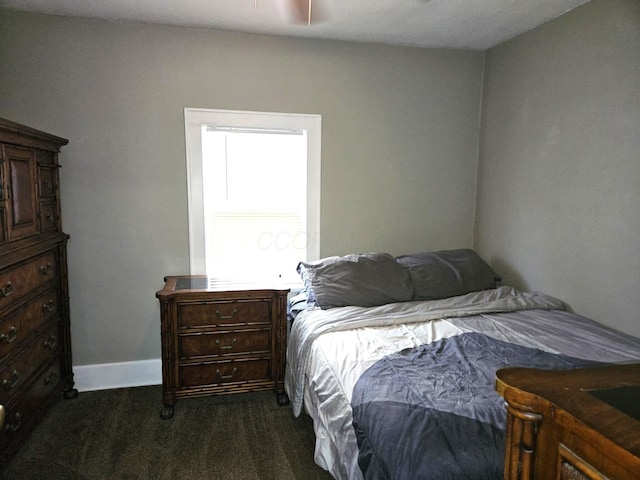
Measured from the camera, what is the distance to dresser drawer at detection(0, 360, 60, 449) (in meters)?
1.94

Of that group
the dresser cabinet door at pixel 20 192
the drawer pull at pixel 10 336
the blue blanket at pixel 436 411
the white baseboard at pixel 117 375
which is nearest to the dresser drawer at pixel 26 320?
the drawer pull at pixel 10 336

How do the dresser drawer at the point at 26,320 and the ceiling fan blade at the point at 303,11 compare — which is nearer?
the dresser drawer at the point at 26,320

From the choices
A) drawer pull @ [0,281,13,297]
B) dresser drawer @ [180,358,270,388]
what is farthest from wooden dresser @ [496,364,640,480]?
drawer pull @ [0,281,13,297]

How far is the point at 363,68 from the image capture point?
3033 millimetres

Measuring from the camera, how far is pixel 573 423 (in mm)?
733

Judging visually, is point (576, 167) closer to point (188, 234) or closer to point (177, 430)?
point (188, 234)

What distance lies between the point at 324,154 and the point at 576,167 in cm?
157

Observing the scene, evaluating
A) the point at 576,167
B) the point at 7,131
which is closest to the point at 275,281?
the point at 7,131

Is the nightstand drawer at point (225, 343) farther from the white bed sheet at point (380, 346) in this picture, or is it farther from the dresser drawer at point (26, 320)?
the dresser drawer at point (26, 320)

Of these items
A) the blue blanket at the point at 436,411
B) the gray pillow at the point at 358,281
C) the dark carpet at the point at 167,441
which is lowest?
the dark carpet at the point at 167,441

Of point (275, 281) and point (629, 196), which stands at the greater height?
point (629, 196)

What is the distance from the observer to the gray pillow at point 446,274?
276cm

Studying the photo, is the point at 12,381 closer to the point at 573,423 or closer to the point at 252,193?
the point at 252,193

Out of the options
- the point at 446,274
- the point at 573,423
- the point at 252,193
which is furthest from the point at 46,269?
the point at 573,423
